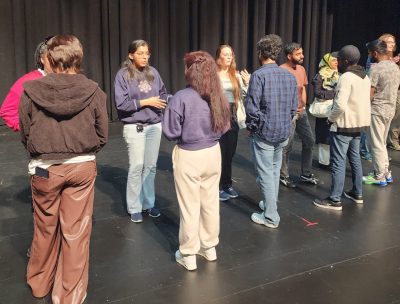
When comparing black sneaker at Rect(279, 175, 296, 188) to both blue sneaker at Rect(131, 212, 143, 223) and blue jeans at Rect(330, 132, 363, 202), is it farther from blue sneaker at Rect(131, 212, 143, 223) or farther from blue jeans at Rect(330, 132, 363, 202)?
blue sneaker at Rect(131, 212, 143, 223)

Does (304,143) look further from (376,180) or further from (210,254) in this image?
(210,254)

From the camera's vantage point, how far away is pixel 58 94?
217 centimetres

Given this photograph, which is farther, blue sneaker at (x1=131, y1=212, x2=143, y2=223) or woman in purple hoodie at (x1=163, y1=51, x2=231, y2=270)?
blue sneaker at (x1=131, y1=212, x2=143, y2=223)

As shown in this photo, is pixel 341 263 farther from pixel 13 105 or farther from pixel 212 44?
pixel 212 44

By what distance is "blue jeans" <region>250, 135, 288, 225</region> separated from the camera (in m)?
3.27

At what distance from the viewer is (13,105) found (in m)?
2.50

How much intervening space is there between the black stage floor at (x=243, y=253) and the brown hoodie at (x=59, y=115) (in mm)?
812

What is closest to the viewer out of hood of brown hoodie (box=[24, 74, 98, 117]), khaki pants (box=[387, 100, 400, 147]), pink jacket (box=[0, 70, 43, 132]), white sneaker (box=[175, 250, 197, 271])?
hood of brown hoodie (box=[24, 74, 98, 117])

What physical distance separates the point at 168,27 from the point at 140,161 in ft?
15.2

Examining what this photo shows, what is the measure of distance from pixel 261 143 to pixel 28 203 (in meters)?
1.88

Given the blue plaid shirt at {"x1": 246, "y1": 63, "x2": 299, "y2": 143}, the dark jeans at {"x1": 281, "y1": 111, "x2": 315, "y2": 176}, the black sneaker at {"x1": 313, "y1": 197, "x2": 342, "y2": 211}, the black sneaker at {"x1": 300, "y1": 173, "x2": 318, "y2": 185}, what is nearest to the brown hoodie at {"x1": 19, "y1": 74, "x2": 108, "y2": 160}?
the blue plaid shirt at {"x1": 246, "y1": 63, "x2": 299, "y2": 143}

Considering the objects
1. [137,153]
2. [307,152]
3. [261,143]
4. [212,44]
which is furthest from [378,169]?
[212,44]

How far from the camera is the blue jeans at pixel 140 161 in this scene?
3.32 m

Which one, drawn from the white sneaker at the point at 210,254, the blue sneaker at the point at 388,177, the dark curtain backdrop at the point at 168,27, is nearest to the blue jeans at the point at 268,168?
the white sneaker at the point at 210,254
